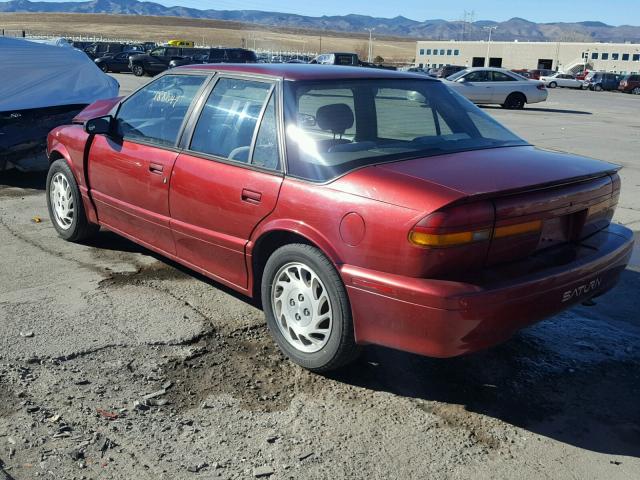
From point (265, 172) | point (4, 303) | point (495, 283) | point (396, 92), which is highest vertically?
point (396, 92)

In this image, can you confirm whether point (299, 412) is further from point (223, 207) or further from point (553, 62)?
point (553, 62)

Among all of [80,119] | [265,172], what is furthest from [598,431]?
[80,119]

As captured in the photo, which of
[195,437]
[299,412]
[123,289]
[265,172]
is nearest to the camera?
[195,437]

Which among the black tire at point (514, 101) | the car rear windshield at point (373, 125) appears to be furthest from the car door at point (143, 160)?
Answer: the black tire at point (514, 101)

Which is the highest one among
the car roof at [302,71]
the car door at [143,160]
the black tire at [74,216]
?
the car roof at [302,71]

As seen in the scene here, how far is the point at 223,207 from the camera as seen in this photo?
403 cm

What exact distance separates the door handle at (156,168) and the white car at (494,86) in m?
20.7

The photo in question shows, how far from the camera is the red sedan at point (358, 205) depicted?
3133mm

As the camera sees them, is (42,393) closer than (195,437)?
No

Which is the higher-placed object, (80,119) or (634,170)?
(80,119)

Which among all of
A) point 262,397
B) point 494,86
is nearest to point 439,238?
point 262,397

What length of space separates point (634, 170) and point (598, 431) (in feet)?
28.1

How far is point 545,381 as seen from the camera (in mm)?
3729

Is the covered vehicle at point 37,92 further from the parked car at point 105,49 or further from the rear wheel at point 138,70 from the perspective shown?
the parked car at point 105,49
